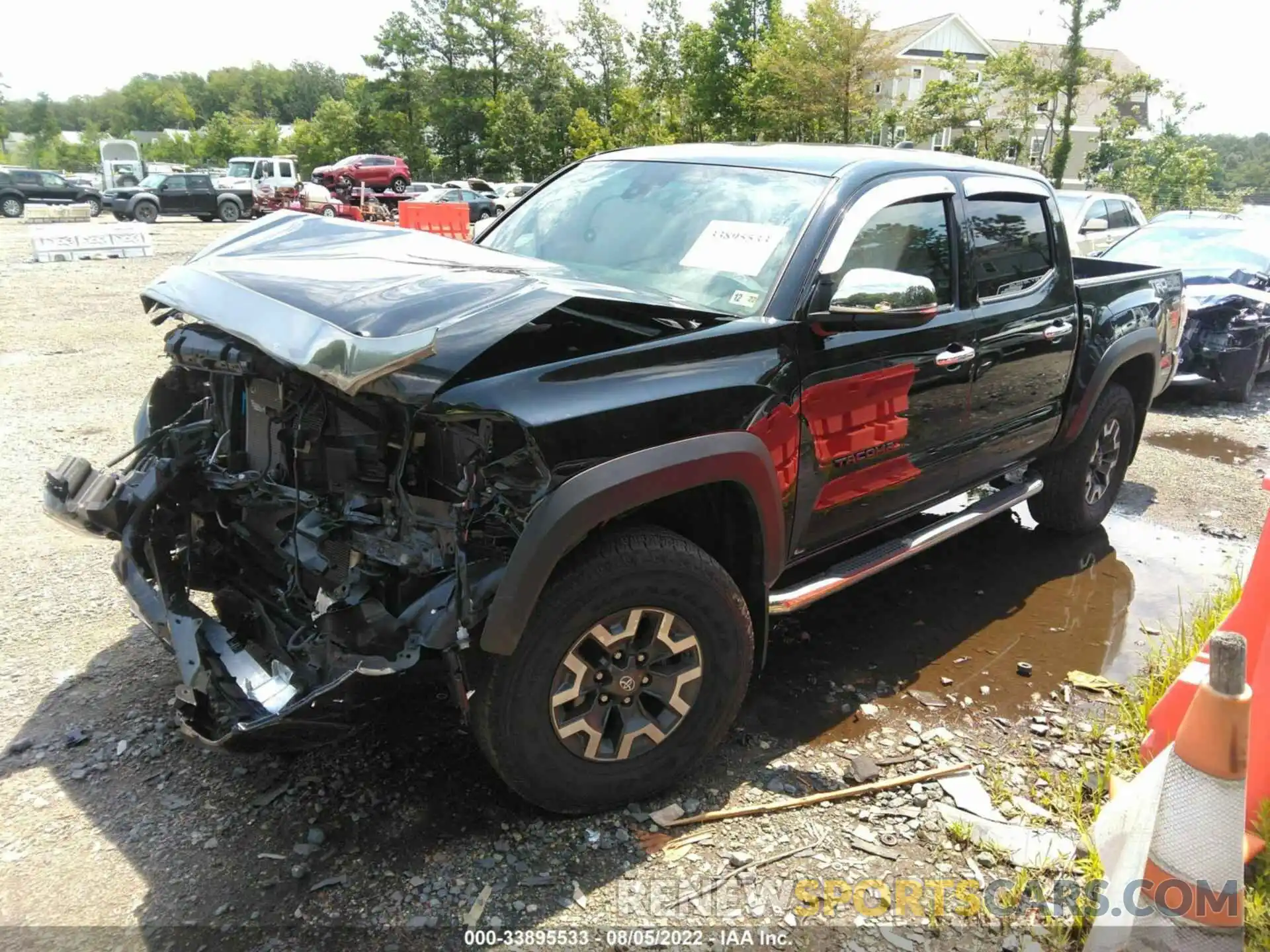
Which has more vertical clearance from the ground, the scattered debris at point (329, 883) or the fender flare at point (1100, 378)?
the fender flare at point (1100, 378)

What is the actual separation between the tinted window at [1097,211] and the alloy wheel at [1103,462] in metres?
9.94

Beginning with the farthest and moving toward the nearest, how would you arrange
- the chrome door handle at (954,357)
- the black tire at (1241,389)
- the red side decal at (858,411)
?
the black tire at (1241,389) < the chrome door handle at (954,357) < the red side decal at (858,411)

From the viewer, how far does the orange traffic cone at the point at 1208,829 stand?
1.91 m

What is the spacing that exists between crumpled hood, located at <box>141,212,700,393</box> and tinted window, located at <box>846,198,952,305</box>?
3.91ft

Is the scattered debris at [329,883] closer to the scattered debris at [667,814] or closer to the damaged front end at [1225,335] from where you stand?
the scattered debris at [667,814]

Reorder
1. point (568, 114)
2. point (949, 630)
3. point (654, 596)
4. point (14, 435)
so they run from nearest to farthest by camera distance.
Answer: point (654, 596), point (949, 630), point (14, 435), point (568, 114)

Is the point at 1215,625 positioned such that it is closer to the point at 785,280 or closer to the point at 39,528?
the point at 785,280

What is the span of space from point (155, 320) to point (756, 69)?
120ft

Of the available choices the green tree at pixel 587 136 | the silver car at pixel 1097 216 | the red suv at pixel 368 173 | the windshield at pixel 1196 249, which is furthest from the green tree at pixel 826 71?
the windshield at pixel 1196 249

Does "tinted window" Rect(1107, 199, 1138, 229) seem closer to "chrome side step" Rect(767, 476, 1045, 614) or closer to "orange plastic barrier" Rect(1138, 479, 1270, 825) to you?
"chrome side step" Rect(767, 476, 1045, 614)

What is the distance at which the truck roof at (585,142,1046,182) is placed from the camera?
11.2 feet

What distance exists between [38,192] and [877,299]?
37136 millimetres

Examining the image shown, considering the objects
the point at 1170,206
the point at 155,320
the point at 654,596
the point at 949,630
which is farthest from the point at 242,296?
the point at 1170,206

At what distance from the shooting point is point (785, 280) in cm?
298
